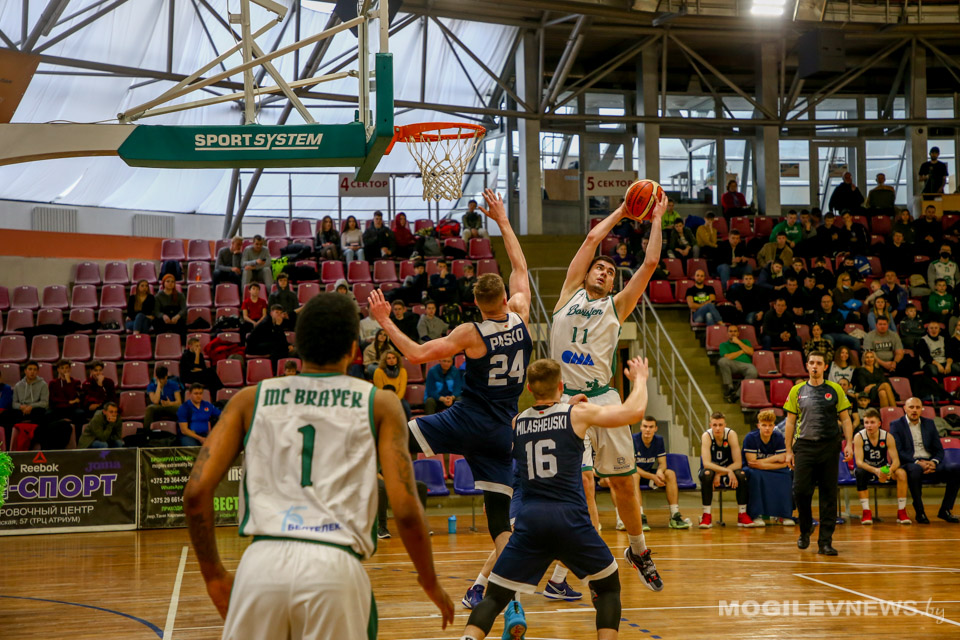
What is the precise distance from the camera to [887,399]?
14.9 m

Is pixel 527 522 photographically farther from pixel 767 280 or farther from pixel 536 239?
pixel 536 239

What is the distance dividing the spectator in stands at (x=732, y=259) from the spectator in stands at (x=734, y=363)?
207cm

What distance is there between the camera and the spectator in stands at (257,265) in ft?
54.8

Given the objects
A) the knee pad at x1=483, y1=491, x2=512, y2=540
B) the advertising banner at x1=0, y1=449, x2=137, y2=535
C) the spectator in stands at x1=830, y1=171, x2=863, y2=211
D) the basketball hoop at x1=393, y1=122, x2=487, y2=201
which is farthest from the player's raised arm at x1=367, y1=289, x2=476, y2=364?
the spectator in stands at x1=830, y1=171, x2=863, y2=211

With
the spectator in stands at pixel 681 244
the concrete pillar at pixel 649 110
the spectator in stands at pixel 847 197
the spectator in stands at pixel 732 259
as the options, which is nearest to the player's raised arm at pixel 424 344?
the spectator in stands at pixel 732 259

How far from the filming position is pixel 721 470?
482 inches

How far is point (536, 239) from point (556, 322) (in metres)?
13.8

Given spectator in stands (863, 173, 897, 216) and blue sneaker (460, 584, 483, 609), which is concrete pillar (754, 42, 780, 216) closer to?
spectator in stands (863, 173, 897, 216)

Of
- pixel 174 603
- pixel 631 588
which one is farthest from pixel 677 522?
pixel 174 603

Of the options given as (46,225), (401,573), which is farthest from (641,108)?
(401,573)

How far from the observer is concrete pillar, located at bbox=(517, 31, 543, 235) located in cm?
2112

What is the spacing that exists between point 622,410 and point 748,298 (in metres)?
13.0

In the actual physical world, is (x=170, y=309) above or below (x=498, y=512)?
above

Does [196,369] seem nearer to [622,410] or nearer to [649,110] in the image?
[622,410]
